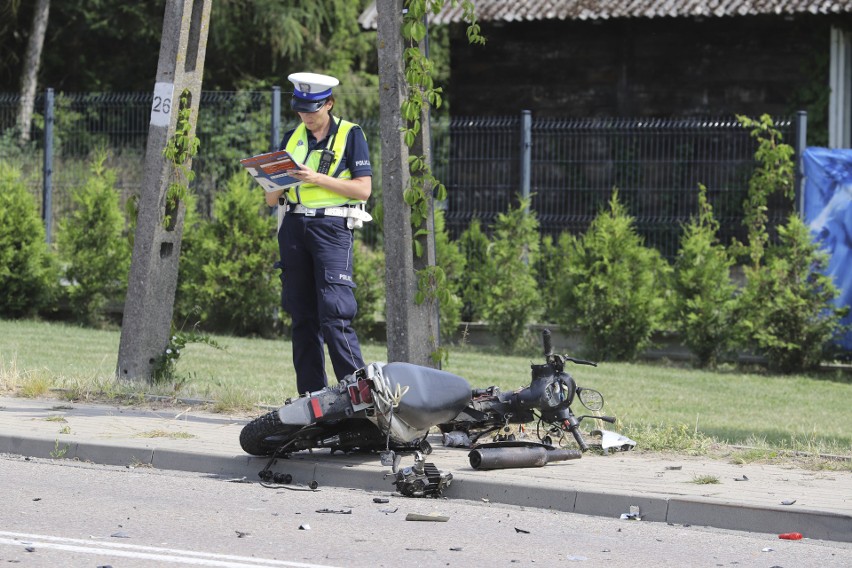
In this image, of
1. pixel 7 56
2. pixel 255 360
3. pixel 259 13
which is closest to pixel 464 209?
pixel 255 360

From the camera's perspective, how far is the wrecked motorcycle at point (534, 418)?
796 centimetres

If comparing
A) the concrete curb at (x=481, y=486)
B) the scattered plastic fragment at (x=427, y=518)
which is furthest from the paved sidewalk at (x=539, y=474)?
the scattered plastic fragment at (x=427, y=518)

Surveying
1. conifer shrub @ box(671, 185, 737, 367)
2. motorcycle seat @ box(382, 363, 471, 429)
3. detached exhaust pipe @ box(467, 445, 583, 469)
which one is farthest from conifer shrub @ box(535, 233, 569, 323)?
Result: motorcycle seat @ box(382, 363, 471, 429)

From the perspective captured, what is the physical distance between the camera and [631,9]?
2172cm

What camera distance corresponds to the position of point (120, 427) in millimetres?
9062

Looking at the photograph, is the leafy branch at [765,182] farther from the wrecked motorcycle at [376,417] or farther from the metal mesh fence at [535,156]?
the wrecked motorcycle at [376,417]

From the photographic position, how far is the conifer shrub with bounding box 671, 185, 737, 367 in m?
14.7

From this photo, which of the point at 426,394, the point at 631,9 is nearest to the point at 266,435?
the point at 426,394

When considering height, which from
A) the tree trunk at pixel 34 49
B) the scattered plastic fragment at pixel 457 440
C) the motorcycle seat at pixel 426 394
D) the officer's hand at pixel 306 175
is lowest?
the scattered plastic fragment at pixel 457 440

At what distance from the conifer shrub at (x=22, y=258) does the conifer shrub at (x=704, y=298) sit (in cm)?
757

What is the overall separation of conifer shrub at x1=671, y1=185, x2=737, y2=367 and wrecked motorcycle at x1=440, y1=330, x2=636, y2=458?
20.9 ft

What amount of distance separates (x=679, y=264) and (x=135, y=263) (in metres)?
6.71

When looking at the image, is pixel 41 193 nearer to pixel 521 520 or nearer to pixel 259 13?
pixel 521 520

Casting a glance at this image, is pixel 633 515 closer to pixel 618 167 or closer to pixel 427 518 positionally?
pixel 427 518
